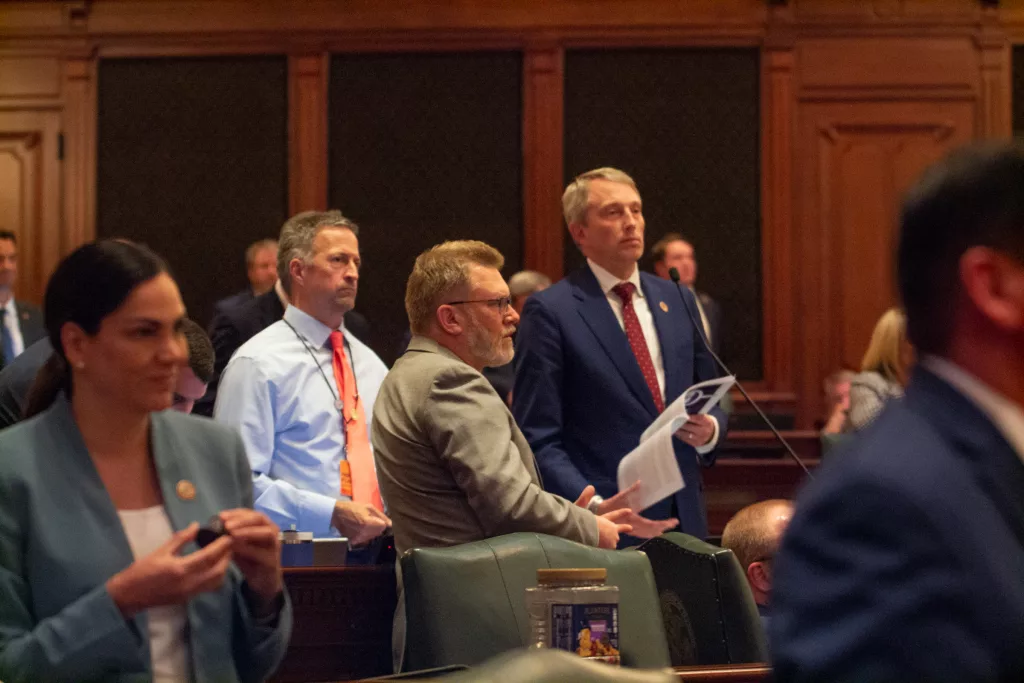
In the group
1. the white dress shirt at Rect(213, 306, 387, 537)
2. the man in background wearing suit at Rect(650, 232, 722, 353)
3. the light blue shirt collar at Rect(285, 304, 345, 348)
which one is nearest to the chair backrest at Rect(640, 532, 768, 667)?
the white dress shirt at Rect(213, 306, 387, 537)

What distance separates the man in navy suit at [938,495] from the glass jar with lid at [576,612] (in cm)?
134

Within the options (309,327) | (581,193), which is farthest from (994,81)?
(309,327)

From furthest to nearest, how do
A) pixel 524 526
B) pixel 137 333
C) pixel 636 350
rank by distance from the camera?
pixel 636 350, pixel 524 526, pixel 137 333

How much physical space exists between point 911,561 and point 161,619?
1.08m

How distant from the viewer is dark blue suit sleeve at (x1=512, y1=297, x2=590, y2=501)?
10.7ft

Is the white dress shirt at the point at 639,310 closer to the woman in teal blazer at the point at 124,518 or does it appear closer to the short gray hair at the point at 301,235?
the short gray hair at the point at 301,235

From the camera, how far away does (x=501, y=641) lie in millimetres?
2279

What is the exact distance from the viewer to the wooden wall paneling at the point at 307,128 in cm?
708

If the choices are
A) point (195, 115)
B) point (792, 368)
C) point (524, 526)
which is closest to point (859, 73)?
point (792, 368)

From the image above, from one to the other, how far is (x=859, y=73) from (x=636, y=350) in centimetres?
421

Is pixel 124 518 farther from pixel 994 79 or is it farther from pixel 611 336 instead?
pixel 994 79

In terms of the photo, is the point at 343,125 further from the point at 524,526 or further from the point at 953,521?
the point at 953,521

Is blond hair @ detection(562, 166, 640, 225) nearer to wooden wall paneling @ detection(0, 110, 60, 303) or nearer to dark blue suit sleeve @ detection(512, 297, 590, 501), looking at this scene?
dark blue suit sleeve @ detection(512, 297, 590, 501)

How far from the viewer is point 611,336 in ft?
11.2
